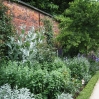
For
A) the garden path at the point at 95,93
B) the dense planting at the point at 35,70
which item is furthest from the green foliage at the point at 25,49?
the garden path at the point at 95,93

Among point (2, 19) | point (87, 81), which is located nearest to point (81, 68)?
point (87, 81)

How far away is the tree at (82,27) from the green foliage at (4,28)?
11.8 ft

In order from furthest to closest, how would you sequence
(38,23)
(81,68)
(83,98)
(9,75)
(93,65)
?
(93,65) < (38,23) < (81,68) < (83,98) < (9,75)

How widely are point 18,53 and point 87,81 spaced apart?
3.22 meters

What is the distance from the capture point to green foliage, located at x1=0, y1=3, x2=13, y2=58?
6382mm

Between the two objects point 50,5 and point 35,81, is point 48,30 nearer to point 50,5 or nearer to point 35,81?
point 50,5

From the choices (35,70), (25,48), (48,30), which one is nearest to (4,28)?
(25,48)

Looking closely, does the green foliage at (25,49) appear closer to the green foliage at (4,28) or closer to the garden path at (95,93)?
the green foliage at (4,28)

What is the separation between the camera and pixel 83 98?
19.0ft

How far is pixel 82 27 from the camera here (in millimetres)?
10133

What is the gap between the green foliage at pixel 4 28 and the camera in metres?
6.38

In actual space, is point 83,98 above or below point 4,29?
below

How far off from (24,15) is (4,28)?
1.87 meters

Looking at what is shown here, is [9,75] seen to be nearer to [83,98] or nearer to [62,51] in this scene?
[83,98]
